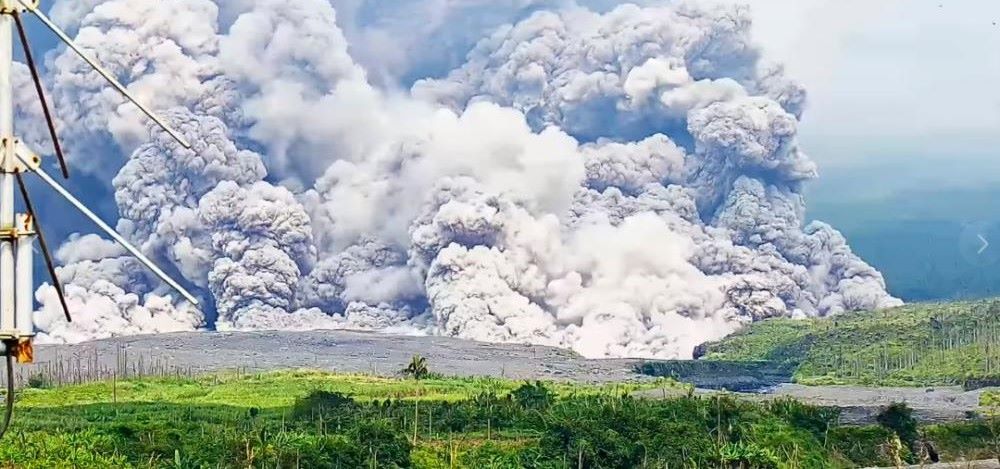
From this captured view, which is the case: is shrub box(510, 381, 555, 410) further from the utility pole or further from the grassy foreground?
the utility pole

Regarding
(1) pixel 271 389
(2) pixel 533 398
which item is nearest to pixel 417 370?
(1) pixel 271 389

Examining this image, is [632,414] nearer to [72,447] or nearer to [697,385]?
[72,447]

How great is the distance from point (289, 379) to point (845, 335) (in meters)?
38.7

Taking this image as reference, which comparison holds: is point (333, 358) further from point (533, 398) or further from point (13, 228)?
point (13, 228)

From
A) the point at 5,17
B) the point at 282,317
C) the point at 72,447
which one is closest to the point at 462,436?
the point at 72,447

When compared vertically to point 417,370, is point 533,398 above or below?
below

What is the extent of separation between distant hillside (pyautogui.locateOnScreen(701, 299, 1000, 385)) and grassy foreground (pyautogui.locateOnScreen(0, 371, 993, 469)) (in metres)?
27.9

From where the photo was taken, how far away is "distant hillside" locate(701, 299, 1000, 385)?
230 ft

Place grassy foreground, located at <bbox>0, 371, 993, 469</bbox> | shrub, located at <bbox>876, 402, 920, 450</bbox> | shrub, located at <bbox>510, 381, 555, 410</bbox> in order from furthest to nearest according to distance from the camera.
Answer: shrub, located at <bbox>510, 381, 555, 410</bbox>
shrub, located at <bbox>876, 402, 920, 450</bbox>
grassy foreground, located at <bbox>0, 371, 993, 469</bbox>

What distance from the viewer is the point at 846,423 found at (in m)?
42.7

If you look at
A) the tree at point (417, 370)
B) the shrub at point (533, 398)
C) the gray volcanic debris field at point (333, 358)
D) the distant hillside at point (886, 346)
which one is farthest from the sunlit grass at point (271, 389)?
the distant hillside at point (886, 346)

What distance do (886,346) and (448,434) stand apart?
160 ft

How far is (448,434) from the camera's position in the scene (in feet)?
122

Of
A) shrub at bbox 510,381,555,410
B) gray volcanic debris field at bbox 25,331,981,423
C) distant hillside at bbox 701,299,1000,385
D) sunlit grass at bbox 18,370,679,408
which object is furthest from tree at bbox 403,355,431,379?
distant hillside at bbox 701,299,1000,385
